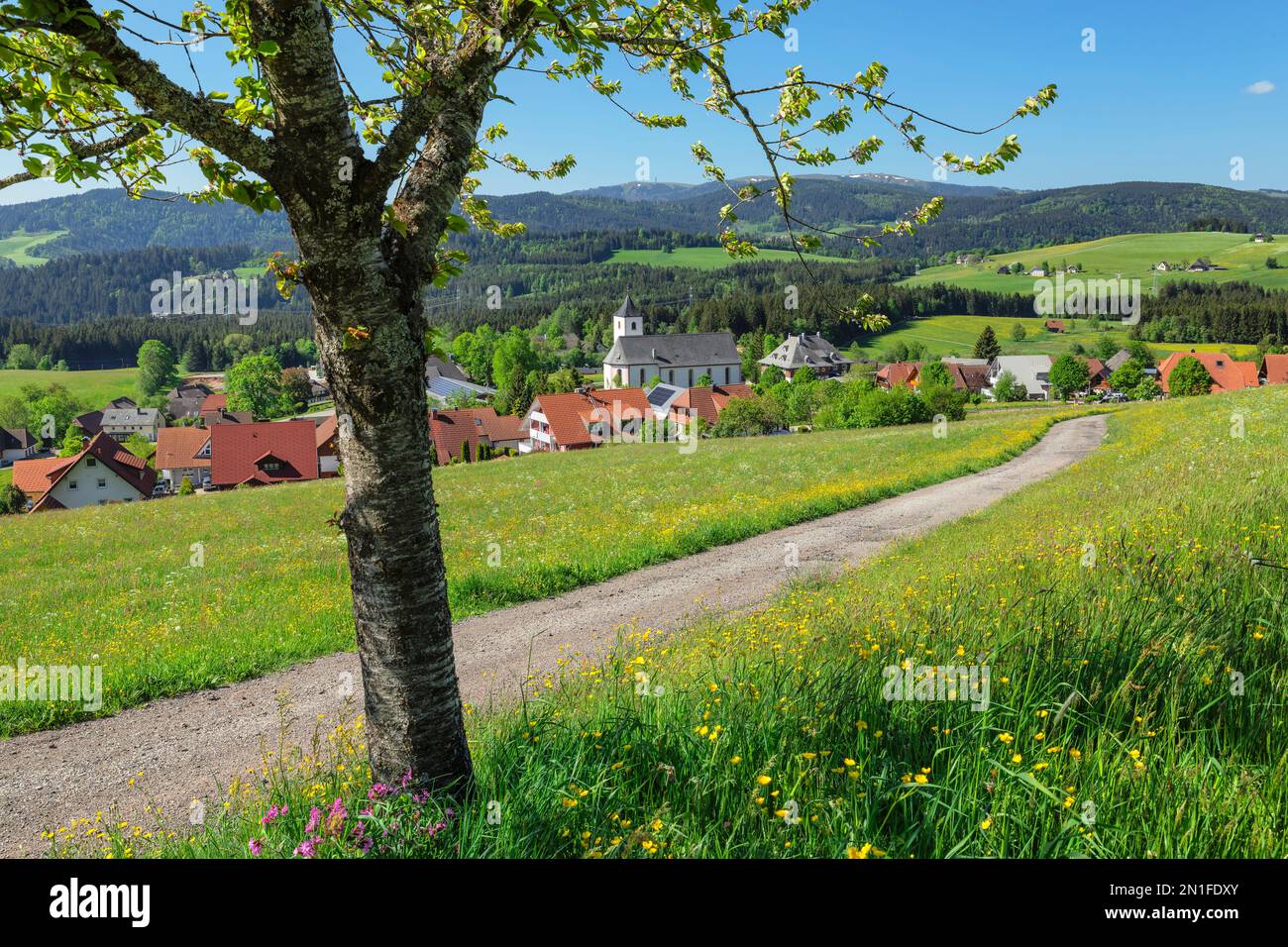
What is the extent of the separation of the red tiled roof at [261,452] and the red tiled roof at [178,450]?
34.3 meters

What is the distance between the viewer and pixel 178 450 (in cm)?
9256

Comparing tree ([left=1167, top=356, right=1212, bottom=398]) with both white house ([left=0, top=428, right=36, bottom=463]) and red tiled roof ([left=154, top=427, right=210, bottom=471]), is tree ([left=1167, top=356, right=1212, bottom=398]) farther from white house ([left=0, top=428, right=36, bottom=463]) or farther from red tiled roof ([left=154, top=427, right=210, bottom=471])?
white house ([left=0, top=428, right=36, bottom=463])

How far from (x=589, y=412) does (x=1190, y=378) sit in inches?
3034

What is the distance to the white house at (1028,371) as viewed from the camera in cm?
13388

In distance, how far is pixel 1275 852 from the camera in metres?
3.15

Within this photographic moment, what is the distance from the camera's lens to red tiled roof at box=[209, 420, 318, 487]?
6203 centimetres

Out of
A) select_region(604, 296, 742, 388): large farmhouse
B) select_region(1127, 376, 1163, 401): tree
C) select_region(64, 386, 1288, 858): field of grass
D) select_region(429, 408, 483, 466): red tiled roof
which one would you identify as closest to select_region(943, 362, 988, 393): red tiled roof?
select_region(1127, 376, 1163, 401): tree

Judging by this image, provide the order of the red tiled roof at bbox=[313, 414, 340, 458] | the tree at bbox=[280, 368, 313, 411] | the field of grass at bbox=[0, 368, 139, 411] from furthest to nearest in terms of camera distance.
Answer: the field of grass at bbox=[0, 368, 139, 411], the tree at bbox=[280, 368, 313, 411], the red tiled roof at bbox=[313, 414, 340, 458]

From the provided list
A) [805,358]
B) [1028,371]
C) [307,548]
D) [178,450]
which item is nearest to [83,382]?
[178,450]

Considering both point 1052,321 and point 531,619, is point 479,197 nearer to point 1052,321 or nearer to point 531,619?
point 531,619

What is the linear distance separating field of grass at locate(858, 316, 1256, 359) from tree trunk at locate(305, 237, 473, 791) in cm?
16672

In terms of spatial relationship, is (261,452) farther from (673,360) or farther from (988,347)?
(988,347)
